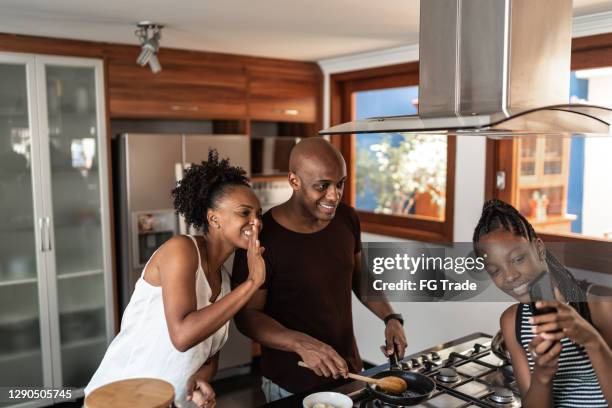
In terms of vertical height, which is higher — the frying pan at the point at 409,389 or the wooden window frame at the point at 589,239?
the wooden window frame at the point at 589,239

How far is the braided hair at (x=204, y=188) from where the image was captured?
1773 mm

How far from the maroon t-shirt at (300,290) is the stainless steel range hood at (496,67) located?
0.56 metres

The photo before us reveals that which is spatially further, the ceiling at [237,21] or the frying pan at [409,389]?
the ceiling at [237,21]

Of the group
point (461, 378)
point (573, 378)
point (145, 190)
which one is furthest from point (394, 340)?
point (145, 190)

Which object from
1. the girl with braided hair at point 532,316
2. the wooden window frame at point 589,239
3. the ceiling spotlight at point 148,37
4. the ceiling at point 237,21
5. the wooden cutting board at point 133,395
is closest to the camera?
the wooden cutting board at point 133,395

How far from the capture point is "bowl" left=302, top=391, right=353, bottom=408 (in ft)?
5.10

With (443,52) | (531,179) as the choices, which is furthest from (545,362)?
(531,179)

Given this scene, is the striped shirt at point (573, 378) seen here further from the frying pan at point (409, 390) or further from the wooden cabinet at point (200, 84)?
the wooden cabinet at point (200, 84)

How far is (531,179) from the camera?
3.23m

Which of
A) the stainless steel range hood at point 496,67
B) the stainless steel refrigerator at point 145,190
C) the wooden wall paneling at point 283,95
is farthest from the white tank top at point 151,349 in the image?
the wooden wall paneling at point 283,95

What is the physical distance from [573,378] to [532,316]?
26 centimetres

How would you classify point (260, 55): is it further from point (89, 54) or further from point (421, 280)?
point (421, 280)

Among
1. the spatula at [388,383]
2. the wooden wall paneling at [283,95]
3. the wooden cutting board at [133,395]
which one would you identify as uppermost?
the wooden wall paneling at [283,95]

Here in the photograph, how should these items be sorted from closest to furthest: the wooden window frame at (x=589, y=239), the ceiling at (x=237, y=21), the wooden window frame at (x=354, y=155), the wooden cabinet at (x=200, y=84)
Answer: the ceiling at (x=237, y=21), the wooden window frame at (x=589, y=239), the wooden cabinet at (x=200, y=84), the wooden window frame at (x=354, y=155)
